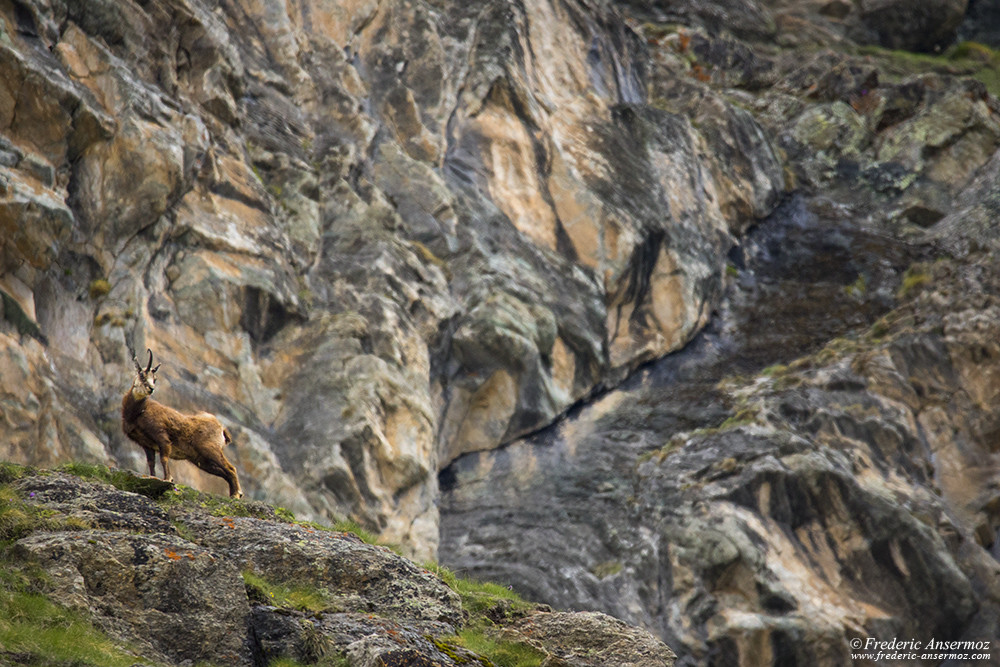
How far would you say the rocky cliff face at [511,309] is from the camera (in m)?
20.3

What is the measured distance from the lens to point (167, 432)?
15.0 meters

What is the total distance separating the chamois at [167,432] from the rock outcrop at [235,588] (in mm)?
1648

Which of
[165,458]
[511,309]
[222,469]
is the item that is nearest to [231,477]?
[222,469]

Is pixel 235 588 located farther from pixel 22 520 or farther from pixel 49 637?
pixel 22 520

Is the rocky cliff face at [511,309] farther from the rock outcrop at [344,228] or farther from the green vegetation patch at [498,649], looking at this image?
the green vegetation patch at [498,649]

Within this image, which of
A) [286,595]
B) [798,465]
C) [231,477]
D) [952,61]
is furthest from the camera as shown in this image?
[952,61]

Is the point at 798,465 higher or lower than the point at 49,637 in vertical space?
higher

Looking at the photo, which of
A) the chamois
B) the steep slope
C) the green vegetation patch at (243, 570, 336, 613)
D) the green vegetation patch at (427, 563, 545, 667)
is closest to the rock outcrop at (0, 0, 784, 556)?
the steep slope

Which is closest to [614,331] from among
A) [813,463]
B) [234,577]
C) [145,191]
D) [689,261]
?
[689,261]

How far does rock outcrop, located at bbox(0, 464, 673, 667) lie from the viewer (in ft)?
A: 32.8

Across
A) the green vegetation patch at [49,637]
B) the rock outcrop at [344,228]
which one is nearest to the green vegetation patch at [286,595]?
the green vegetation patch at [49,637]

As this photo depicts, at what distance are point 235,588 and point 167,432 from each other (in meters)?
5.06

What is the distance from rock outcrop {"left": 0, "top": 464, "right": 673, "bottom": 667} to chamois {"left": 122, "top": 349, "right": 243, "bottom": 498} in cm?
165

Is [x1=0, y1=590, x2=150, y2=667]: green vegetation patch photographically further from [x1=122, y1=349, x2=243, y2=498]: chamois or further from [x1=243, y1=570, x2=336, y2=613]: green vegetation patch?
[x1=122, y1=349, x2=243, y2=498]: chamois
